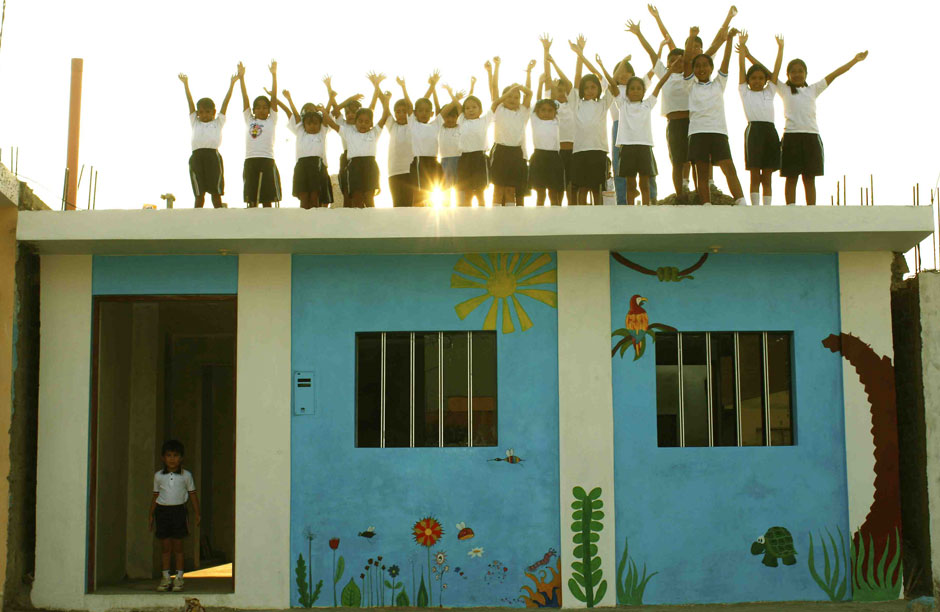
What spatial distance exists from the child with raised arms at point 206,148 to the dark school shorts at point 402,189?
5.31 feet

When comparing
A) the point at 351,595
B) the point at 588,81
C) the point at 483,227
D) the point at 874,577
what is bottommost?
the point at 351,595

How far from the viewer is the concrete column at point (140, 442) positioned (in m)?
11.0

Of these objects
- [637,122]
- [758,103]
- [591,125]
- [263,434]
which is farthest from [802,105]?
[263,434]

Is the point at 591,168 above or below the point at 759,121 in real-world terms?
below

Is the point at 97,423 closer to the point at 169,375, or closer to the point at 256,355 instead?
the point at 256,355

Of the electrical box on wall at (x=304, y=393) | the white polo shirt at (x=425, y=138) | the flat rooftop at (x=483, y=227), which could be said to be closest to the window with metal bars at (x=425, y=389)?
the electrical box on wall at (x=304, y=393)

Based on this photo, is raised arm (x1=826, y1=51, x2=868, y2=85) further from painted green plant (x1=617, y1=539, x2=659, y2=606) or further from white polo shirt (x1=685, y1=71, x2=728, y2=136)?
painted green plant (x1=617, y1=539, x2=659, y2=606)

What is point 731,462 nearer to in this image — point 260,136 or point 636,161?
point 636,161

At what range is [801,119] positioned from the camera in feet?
31.1

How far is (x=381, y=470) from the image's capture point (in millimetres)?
9133

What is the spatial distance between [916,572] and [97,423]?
24.4ft

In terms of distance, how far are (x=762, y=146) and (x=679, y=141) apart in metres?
0.77

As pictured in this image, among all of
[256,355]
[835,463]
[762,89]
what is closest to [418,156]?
[256,355]

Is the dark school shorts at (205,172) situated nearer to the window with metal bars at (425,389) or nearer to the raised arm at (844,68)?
the window with metal bars at (425,389)
